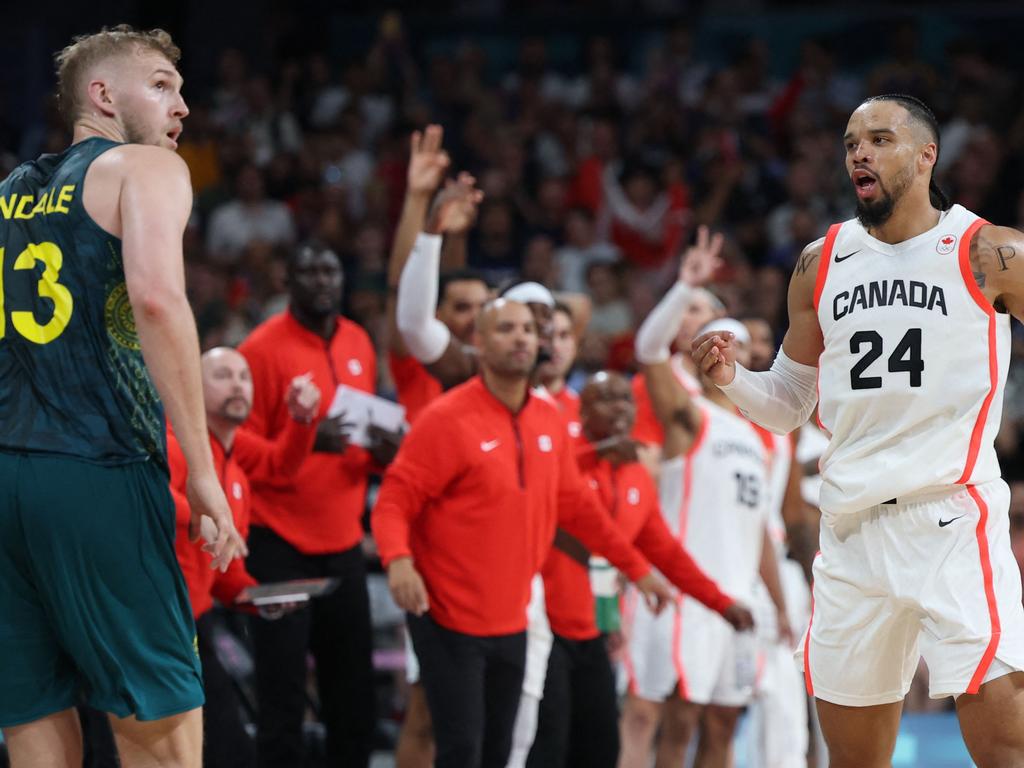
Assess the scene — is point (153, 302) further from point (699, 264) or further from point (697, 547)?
point (697, 547)

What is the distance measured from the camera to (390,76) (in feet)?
43.8

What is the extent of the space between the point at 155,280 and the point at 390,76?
1029cm

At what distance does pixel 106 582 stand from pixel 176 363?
1.74ft

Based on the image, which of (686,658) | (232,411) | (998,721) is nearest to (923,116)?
(998,721)

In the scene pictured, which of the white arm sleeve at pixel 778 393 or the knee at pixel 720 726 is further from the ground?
the white arm sleeve at pixel 778 393

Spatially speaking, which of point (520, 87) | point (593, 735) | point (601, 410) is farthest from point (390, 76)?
point (593, 735)

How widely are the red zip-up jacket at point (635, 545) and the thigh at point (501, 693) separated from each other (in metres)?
0.66

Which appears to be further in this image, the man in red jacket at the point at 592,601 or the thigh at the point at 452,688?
the man in red jacket at the point at 592,601

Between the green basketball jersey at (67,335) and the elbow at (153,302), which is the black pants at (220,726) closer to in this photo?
the green basketball jersey at (67,335)

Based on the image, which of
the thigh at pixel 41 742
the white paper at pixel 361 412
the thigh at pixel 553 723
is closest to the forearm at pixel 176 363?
the thigh at pixel 41 742

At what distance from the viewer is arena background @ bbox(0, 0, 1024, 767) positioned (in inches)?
429

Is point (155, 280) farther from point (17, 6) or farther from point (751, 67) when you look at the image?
point (17, 6)

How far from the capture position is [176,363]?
336cm

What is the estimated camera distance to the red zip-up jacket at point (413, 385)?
6605 millimetres
